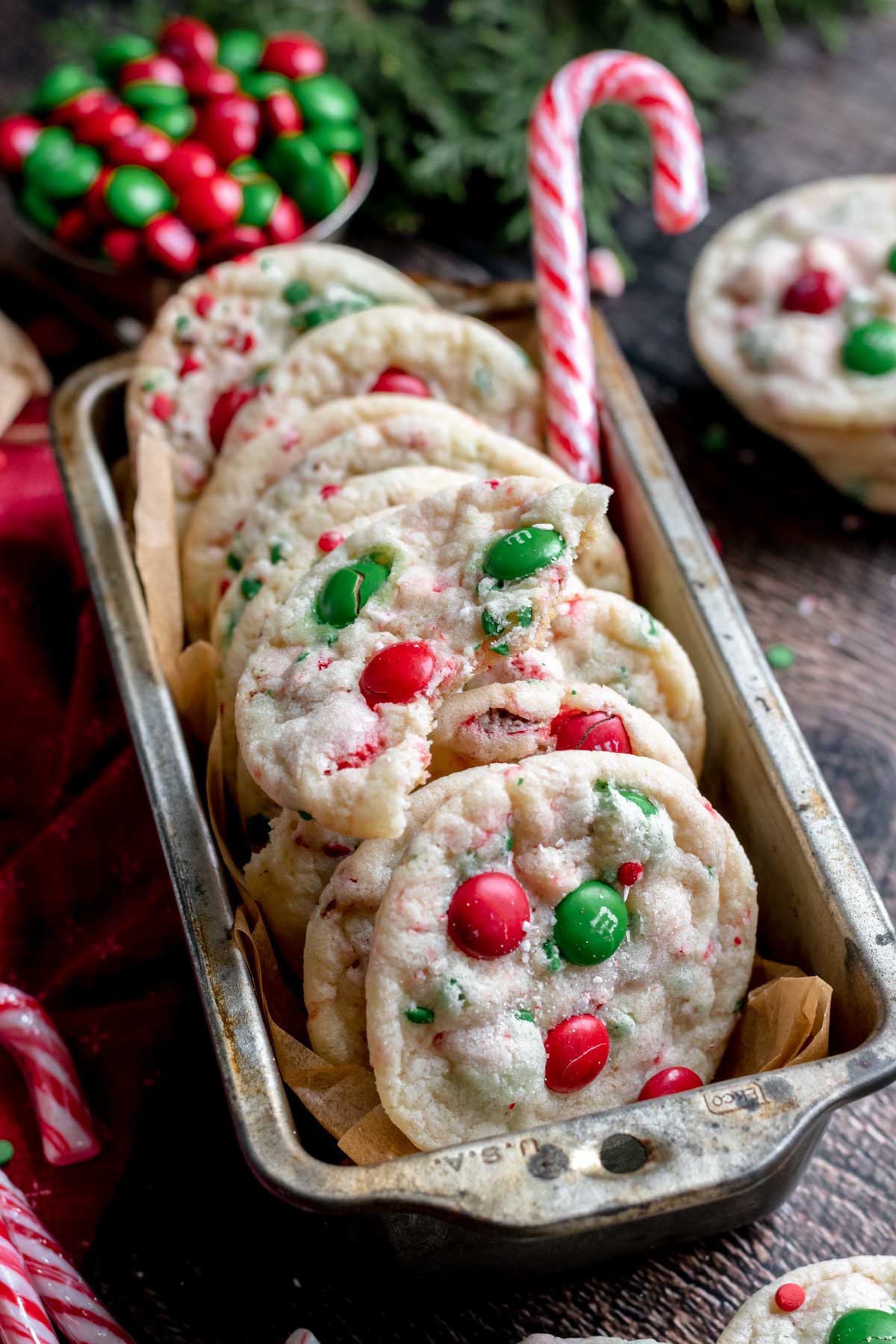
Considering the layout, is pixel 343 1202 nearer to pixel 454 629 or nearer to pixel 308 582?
pixel 454 629

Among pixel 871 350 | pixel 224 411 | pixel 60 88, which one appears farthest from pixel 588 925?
pixel 60 88

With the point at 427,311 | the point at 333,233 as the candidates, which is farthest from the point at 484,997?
the point at 333,233

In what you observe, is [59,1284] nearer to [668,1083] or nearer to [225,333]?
[668,1083]

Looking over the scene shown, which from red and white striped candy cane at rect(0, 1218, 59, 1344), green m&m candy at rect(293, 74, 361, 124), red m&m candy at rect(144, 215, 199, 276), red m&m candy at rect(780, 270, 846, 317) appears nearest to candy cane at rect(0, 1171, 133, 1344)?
red and white striped candy cane at rect(0, 1218, 59, 1344)

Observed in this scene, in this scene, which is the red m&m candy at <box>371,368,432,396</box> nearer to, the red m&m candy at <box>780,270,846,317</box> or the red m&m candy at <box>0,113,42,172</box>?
the red m&m candy at <box>780,270,846,317</box>

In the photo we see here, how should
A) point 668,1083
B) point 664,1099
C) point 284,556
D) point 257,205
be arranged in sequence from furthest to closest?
point 257,205 < point 284,556 < point 668,1083 < point 664,1099

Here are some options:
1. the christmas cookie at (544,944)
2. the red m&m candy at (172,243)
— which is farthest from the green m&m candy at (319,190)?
the christmas cookie at (544,944)
